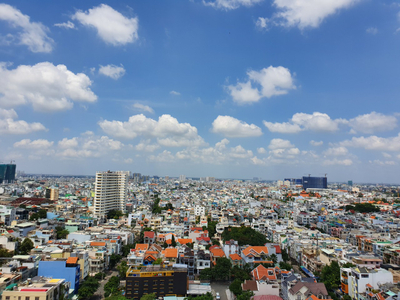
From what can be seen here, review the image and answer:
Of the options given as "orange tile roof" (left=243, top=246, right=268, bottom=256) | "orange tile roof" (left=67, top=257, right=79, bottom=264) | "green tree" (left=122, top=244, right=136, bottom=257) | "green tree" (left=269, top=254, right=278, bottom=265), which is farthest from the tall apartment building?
"green tree" (left=269, top=254, right=278, bottom=265)

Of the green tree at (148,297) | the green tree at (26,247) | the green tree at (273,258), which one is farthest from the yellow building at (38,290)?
the green tree at (273,258)

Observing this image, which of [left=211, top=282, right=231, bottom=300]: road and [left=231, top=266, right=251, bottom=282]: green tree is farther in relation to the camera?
[left=231, top=266, right=251, bottom=282]: green tree

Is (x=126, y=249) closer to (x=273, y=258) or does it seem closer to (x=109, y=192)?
(x=273, y=258)

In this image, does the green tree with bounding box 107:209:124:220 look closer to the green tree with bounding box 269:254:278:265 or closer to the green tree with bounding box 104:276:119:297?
the green tree with bounding box 104:276:119:297

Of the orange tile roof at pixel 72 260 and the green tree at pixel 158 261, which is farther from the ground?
the orange tile roof at pixel 72 260

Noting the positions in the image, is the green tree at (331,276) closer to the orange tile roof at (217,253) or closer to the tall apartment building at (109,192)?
the orange tile roof at (217,253)

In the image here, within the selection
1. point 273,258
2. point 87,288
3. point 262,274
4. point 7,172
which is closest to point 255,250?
point 273,258

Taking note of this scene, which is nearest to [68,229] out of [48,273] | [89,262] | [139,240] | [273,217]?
[139,240]

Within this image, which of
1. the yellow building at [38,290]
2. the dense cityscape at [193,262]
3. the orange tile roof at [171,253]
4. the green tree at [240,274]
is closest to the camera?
the yellow building at [38,290]
